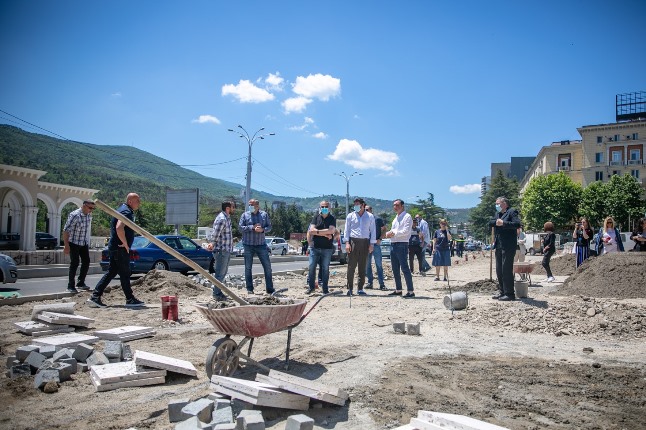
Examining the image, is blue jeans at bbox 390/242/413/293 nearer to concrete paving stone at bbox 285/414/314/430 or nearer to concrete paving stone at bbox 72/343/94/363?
concrete paving stone at bbox 72/343/94/363

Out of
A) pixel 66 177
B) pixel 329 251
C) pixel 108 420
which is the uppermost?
pixel 66 177

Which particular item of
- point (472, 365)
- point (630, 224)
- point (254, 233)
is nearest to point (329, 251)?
point (254, 233)

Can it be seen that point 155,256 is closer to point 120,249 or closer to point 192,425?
point 120,249

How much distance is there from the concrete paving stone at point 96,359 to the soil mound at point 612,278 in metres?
8.49

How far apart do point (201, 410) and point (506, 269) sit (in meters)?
6.15

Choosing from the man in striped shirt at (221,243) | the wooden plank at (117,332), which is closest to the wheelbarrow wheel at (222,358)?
the wooden plank at (117,332)

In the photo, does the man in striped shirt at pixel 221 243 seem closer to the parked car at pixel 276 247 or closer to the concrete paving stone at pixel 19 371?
the concrete paving stone at pixel 19 371

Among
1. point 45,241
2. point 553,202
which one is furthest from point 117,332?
point 553,202

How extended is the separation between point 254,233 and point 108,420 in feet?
20.1

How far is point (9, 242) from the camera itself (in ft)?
100

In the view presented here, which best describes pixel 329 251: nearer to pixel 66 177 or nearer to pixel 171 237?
pixel 171 237

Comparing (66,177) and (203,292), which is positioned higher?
(66,177)

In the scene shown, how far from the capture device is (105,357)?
4352 mm

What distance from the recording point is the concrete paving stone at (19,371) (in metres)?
4.02
